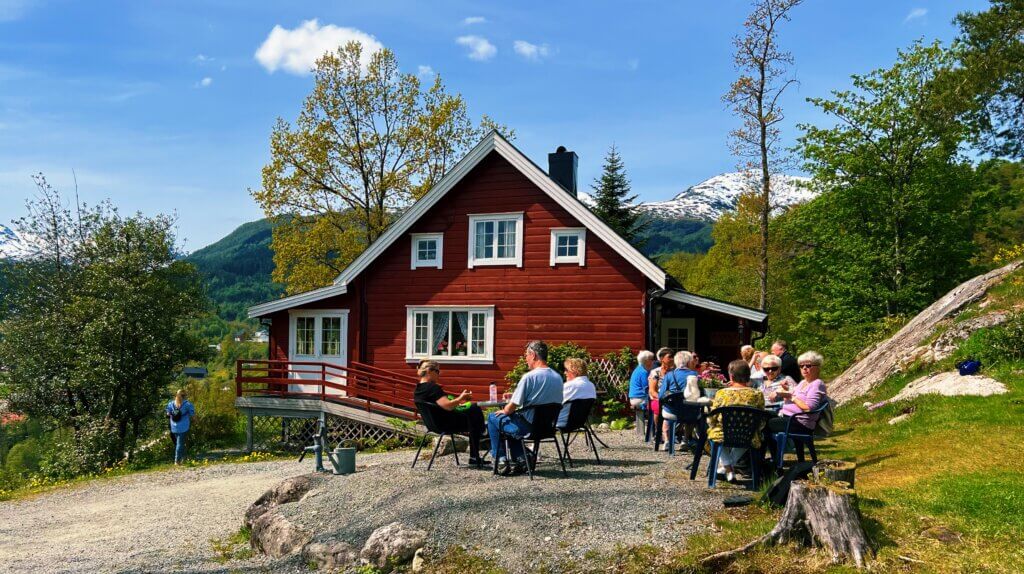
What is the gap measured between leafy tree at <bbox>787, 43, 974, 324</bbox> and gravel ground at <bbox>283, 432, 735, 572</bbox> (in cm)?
2082

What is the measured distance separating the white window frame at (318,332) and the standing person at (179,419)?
11.9 feet

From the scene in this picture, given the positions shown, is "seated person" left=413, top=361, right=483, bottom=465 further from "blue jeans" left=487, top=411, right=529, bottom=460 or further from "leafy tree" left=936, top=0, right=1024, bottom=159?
"leafy tree" left=936, top=0, right=1024, bottom=159

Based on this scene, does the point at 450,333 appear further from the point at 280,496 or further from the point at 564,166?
the point at 280,496

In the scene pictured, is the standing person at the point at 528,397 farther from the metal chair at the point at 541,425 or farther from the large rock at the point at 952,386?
the large rock at the point at 952,386

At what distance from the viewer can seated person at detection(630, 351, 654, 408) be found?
1055 centimetres

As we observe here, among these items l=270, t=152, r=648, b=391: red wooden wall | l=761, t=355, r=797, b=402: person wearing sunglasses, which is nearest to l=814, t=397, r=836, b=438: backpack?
l=761, t=355, r=797, b=402: person wearing sunglasses

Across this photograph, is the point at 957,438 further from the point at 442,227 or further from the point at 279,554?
the point at 442,227

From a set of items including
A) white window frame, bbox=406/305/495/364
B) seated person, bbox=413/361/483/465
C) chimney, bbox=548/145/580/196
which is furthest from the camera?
chimney, bbox=548/145/580/196

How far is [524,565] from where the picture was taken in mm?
5676

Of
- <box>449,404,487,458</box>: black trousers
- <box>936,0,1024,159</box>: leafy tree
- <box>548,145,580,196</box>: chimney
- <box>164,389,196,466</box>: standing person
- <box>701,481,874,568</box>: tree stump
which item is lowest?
<box>164,389,196,466</box>: standing person

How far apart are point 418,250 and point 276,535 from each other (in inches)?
459

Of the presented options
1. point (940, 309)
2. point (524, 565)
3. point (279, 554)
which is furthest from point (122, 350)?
point (940, 309)

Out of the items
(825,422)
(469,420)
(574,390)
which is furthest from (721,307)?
(469,420)

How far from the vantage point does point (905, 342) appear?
1536 centimetres
